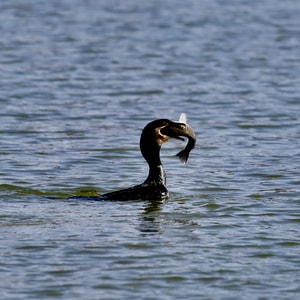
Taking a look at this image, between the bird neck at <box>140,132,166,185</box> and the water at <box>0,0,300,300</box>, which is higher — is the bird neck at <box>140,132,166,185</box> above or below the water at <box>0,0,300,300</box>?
above

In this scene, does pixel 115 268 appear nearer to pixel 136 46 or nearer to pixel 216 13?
pixel 136 46

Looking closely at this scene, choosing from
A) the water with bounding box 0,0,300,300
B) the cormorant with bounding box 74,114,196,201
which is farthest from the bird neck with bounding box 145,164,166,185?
the water with bounding box 0,0,300,300

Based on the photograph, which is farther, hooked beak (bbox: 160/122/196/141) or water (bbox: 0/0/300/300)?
hooked beak (bbox: 160/122/196/141)

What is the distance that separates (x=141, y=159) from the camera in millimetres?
15031

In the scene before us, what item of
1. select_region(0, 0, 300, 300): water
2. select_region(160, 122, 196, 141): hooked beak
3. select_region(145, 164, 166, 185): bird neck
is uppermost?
select_region(160, 122, 196, 141): hooked beak

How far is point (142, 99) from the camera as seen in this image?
19984mm

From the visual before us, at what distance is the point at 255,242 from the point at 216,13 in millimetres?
21320

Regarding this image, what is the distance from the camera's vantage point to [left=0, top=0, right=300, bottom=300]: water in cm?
979

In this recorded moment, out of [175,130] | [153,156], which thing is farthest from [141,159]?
[175,130]

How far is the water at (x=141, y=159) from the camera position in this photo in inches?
385

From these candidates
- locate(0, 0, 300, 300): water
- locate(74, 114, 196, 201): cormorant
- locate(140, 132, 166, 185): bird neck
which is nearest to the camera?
locate(0, 0, 300, 300): water

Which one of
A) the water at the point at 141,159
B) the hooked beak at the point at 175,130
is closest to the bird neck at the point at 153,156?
the hooked beak at the point at 175,130

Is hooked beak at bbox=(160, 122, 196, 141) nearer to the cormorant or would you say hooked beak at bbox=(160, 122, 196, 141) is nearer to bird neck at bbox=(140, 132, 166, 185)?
the cormorant

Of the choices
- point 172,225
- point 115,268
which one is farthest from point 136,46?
point 115,268
